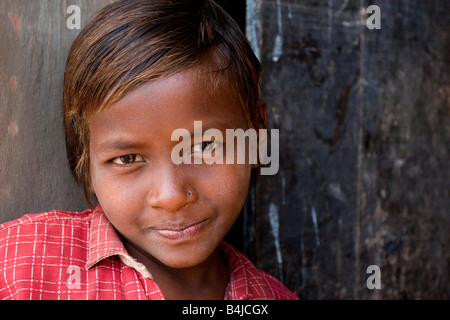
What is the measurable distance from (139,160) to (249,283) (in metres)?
0.47

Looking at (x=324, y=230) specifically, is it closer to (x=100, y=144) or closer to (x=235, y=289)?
(x=235, y=289)

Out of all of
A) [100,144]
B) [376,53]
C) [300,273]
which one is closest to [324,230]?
[300,273]

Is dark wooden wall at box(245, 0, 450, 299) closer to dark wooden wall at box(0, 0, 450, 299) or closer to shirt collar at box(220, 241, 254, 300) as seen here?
dark wooden wall at box(0, 0, 450, 299)

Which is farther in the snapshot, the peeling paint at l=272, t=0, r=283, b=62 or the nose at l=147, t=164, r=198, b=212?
the peeling paint at l=272, t=0, r=283, b=62

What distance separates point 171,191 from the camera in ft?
3.31

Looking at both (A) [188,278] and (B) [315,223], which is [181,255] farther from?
(B) [315,223]

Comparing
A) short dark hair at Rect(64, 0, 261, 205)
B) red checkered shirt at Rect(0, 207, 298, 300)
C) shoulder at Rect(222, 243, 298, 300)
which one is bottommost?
shoulder at Rect(222, 243, 298, 300)

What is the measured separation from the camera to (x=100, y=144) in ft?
3.51

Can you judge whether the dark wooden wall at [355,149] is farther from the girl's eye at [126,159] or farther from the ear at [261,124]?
the girl's eye at [126,159]

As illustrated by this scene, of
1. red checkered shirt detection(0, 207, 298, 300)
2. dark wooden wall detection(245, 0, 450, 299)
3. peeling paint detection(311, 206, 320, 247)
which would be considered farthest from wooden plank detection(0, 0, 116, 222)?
peeling paint detection(311, 206, 320, 247)

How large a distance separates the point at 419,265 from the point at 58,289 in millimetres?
1327

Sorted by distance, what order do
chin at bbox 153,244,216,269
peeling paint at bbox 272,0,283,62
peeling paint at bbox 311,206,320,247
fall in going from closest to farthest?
chin at bbox 153,244,216,269, peeling paint at bbox 272,0,283,62, peeling paint at bbox 311,206,320,247

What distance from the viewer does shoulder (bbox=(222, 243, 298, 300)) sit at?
50.4 inches
